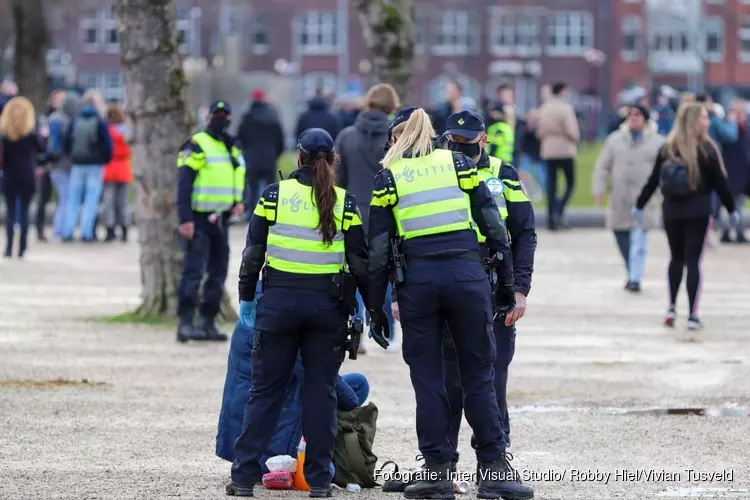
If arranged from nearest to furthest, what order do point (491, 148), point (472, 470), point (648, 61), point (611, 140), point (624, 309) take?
point (472, 470) → point (624, 309) → point (611, 140) → point (491, 148) → point (648, 61)

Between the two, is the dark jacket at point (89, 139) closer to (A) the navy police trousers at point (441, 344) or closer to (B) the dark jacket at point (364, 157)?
(B) the dark jacket at point (364, 157)

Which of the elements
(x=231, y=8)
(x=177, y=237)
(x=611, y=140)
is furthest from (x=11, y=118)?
(x=231, y=8)

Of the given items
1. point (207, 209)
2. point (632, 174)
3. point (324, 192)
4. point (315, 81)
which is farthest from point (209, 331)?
point (315, 81)

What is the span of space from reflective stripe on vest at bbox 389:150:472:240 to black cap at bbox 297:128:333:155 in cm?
40

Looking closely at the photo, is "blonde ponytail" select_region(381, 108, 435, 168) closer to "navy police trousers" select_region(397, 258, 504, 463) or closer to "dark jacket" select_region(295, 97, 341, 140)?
"navy police trousers" select_region(397, 258, 504, 463)

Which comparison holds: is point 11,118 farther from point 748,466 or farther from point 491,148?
point 748,466

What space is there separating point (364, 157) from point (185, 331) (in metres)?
2.27

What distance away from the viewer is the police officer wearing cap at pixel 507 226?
8.07 m

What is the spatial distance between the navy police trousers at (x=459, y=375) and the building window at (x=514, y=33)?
7896cm

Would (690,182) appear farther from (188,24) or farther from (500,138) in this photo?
(188,24)

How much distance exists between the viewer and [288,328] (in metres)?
7.82

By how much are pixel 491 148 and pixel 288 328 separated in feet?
45.4

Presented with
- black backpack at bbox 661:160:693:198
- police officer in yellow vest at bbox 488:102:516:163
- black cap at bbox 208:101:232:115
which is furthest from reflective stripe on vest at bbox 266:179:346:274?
police officer in yellow vest at bbox 488:102:516:163

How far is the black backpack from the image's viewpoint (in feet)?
44.4
